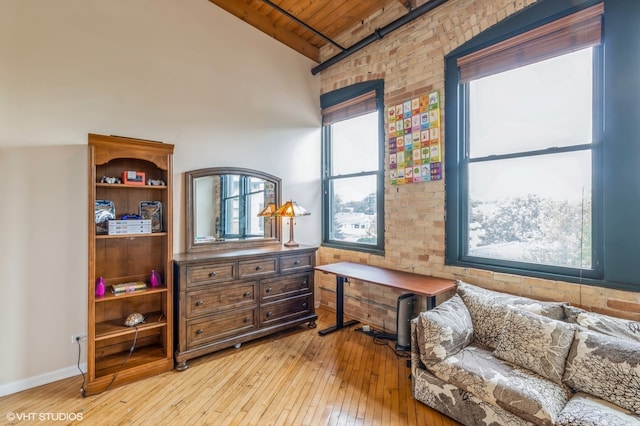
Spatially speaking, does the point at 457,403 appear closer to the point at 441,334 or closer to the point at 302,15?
the point at 441,334

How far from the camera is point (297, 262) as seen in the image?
136 inches

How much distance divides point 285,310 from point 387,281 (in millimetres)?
1250

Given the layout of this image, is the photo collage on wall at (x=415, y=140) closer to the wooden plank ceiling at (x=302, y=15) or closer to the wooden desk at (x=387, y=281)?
the wooden desk at (x=387, y=281)

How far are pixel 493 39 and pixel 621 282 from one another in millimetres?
2222

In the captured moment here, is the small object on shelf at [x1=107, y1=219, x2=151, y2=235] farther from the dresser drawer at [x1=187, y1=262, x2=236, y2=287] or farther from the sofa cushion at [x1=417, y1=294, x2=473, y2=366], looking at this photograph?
the sofa cushion at [x1=417, y1=294, x2=473, y2=366]

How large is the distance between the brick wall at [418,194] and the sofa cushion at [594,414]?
77cm

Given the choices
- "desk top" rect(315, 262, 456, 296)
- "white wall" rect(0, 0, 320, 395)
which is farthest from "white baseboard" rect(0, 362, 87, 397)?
"desk top" rect(315, 262, 456, 296)

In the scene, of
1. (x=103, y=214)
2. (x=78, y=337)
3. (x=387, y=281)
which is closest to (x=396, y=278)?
(x=387, y=281)

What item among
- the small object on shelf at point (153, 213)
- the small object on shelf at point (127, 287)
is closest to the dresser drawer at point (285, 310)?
the small object on shelf at point (127, 287)

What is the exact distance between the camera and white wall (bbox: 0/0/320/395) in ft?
7.73

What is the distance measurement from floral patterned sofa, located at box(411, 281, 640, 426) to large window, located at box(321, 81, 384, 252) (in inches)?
61.1

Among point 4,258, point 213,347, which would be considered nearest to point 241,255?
point 213,347

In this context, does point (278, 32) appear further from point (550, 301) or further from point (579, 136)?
point (550, 301)

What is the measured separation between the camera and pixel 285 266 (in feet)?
11.0
